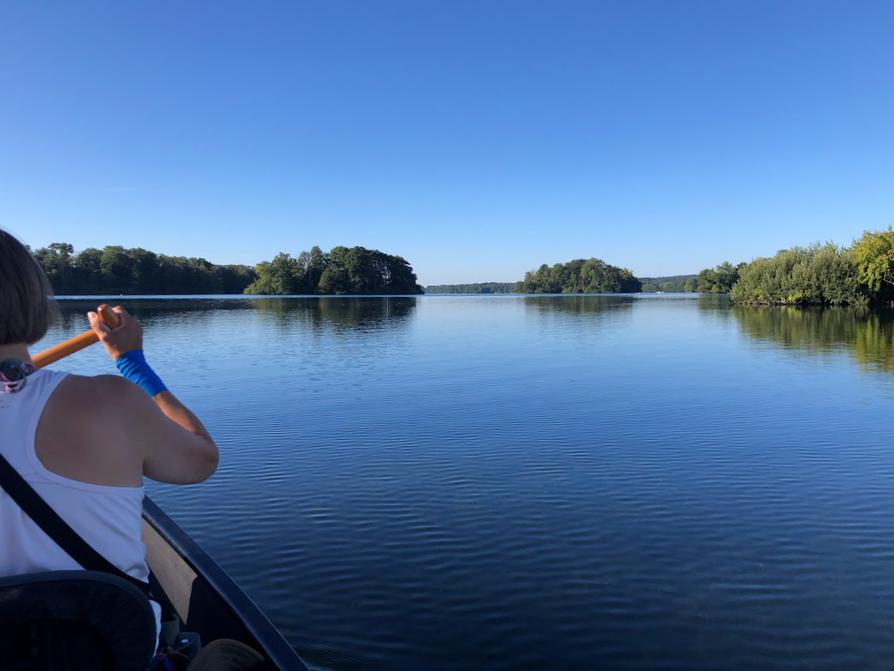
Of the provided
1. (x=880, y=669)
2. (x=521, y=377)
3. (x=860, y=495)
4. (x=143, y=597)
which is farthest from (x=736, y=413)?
(x=143, y=597)

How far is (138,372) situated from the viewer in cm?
230

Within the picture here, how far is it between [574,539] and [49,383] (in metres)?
6.34

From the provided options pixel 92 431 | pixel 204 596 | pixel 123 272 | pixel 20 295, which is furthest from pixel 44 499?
pixel 123 272

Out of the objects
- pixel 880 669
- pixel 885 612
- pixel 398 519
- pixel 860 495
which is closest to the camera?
pixel 880 669

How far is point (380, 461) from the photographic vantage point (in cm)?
1029

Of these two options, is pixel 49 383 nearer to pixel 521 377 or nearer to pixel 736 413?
pixel 736 413

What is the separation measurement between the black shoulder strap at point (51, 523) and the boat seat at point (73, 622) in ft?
0.17

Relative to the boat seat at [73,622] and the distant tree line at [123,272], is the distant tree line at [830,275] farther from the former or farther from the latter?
the distant tree line at [123,272]

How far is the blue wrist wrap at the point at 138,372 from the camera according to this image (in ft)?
7.50

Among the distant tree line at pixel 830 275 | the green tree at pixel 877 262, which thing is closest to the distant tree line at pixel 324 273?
the distant tree line at pixel 830 275

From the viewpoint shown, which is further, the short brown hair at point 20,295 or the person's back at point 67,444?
the short brown hair at point 20,295

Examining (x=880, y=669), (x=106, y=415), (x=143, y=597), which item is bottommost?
(x=880, y=669)

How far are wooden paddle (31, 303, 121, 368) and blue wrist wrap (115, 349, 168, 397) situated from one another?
16cm

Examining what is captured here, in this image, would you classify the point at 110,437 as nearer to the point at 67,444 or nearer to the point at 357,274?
the point at 67,444
